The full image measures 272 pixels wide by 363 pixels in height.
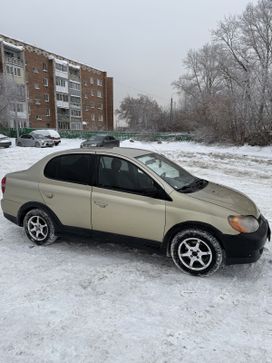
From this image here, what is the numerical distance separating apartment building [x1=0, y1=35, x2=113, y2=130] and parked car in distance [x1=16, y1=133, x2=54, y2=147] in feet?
51.5

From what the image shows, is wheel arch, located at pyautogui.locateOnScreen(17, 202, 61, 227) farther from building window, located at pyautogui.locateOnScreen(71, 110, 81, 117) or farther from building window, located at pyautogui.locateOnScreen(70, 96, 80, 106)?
building window, located at pyautogui.locateOnScreen(70, 96, 80, 106)

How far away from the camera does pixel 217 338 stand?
2824 mm

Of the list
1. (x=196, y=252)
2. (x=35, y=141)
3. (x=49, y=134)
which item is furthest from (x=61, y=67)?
(x=196, y=252)

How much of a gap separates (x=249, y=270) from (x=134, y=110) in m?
76.4

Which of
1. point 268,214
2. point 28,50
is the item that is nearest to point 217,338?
point 268,214

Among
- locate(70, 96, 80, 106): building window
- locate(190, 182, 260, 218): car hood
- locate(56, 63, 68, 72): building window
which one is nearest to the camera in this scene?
locate(190, 182, 260, 218): car hood

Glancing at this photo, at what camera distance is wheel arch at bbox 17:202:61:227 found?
468 cm

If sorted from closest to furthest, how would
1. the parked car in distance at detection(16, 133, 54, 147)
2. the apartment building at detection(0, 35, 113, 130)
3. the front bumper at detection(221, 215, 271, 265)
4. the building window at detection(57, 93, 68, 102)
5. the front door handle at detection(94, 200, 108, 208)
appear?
the front bumper at detection(221, 215, 271, 265), the front door handle at detection(94, 200, 108, 208), the parked car in distance at detection(16, 133, 54, 147), the apartment building at detection(0, 35, 113, 130), the building window at detection(57, 93, 68, 102)

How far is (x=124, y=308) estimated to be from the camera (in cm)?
326

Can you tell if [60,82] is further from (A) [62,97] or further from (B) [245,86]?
(B) [245,86]

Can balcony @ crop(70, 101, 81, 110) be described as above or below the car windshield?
above

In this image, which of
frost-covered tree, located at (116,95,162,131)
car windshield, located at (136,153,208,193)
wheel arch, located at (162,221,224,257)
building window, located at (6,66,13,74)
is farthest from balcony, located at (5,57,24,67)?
wheel arch, located at (162,221,224,257)

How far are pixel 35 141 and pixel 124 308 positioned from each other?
27335 millimetres

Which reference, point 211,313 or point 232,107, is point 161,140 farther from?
point 211,313
